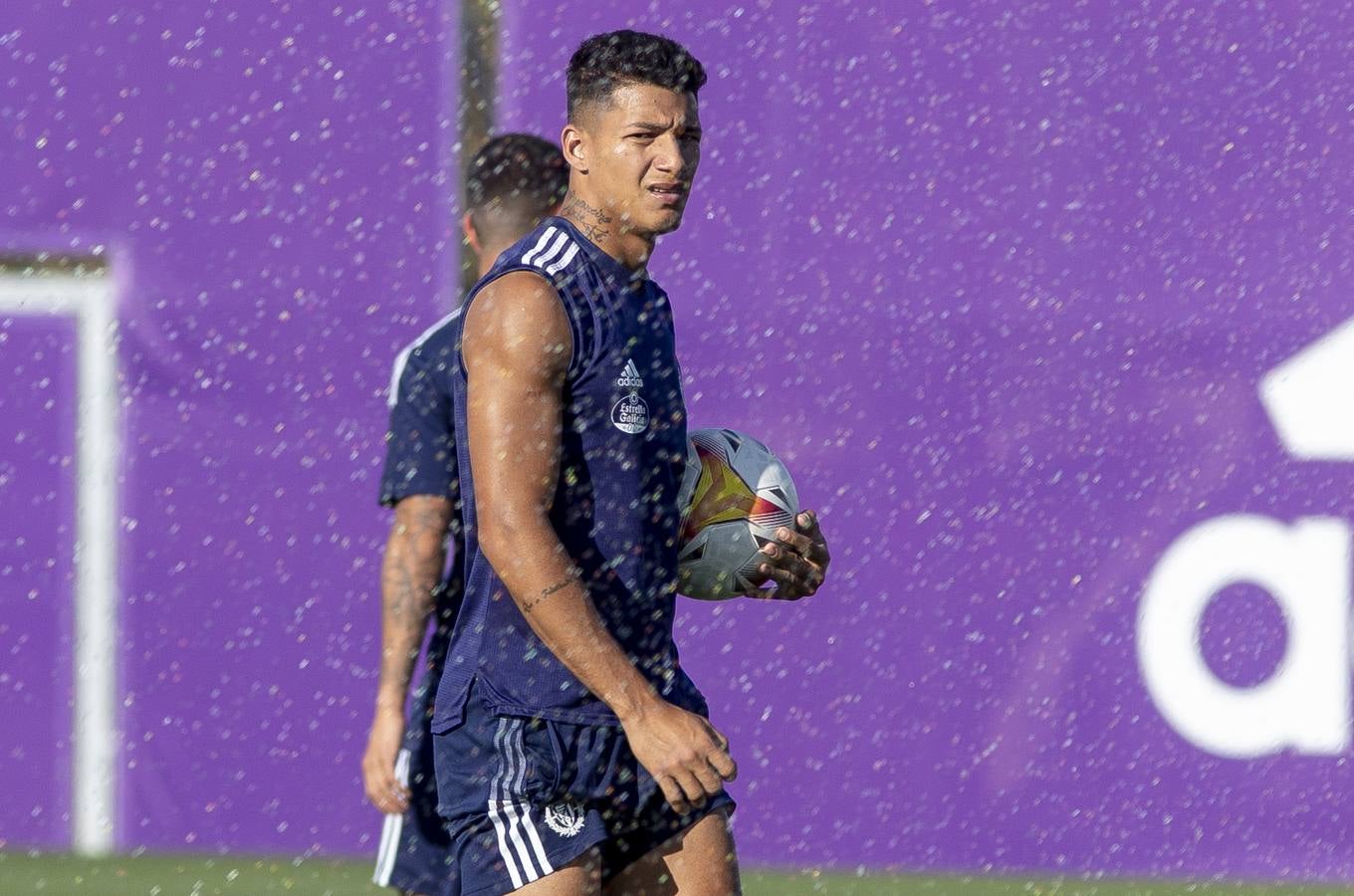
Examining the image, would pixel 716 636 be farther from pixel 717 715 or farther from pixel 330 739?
pixel 330 739

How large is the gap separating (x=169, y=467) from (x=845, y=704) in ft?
7.45

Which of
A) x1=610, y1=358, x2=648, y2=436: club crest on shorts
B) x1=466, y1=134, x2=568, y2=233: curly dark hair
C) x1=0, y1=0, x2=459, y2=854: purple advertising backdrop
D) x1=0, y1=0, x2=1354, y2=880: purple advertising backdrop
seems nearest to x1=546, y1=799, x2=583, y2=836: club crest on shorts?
x1=610, y1=358, x2=648, y2=436: club crest on shorts

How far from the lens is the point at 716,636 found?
6.17 m

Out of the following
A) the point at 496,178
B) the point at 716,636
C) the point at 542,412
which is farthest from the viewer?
the point at 716,636

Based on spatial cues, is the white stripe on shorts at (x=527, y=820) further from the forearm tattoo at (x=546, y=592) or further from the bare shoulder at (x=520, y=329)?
the bare shoulder at (x=520, y=329)

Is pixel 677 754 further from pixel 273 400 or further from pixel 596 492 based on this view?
pixel 273 400

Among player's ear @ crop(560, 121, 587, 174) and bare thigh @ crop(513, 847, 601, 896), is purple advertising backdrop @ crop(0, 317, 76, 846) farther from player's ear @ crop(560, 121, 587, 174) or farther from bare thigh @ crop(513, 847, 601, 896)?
bare thigh @ crop(513, 847, 601, 896)

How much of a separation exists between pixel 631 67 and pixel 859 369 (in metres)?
3.03

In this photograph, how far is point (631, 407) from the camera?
305cm

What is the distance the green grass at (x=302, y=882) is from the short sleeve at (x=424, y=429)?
2085 millimetres

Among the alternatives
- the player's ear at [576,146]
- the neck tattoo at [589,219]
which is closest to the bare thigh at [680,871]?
the neck tattoo at [589,219]

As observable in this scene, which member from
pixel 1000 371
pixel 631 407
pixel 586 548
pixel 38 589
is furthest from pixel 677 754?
pixel 38 589

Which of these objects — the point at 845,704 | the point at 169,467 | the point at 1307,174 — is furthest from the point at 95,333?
the point at 1307,174

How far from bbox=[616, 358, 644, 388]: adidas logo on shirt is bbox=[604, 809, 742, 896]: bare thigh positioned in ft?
2.39
